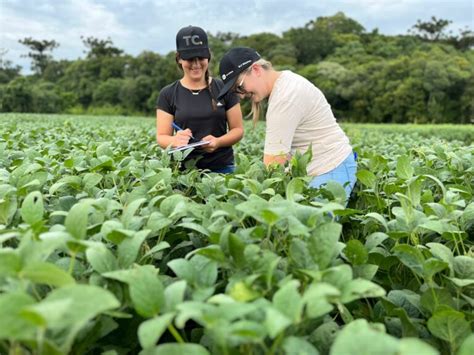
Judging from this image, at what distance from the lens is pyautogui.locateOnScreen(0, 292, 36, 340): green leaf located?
707 millimetres

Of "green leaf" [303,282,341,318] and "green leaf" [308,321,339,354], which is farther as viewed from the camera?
"green leaf" [308,321,339,354]

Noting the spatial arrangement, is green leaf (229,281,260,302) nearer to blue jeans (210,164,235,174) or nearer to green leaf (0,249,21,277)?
green leaf (0,249,21,277)

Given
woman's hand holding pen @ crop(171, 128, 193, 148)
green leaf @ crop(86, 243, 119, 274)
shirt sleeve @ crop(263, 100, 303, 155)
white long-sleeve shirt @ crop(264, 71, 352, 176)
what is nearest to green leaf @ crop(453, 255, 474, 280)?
green leaf @ crop(86, 243, 119, 274)

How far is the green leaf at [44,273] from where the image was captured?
812 mm

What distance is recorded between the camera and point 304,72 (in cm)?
5181

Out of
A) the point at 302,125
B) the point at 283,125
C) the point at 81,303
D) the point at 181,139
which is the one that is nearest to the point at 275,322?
the point at 81,303

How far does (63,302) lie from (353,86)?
155 feet

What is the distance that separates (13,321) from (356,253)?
878 millimetres

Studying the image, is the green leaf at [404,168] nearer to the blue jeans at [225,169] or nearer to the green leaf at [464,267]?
the green leaf at [464,267]

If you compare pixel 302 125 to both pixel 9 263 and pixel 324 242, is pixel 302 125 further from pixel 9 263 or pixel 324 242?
pixel 9 263

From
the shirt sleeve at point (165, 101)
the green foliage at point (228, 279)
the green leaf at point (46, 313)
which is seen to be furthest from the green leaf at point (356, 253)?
the shirt sleeve at point (165, 101)

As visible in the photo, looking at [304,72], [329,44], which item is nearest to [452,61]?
[304,72]

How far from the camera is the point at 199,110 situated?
3.53 meters

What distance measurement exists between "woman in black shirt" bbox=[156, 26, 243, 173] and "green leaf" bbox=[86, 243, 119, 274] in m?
2.31
